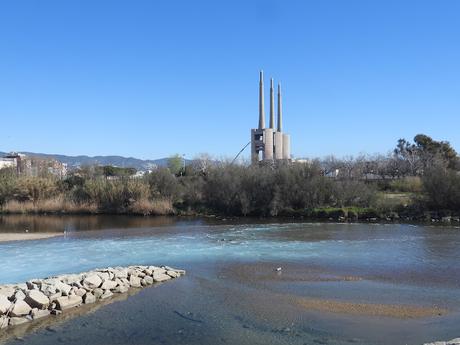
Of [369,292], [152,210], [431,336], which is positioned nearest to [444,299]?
[369,292]

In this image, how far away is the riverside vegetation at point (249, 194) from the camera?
4159 cm

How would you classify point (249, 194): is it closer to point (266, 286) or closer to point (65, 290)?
point (266, 286)

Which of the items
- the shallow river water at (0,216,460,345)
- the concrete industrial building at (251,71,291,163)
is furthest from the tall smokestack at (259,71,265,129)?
the shallow river water at (0,216,460,345)

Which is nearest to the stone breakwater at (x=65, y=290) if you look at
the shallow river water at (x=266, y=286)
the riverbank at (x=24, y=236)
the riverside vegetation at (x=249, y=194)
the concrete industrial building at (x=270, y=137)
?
the shallow river water at (x=266, y=286)

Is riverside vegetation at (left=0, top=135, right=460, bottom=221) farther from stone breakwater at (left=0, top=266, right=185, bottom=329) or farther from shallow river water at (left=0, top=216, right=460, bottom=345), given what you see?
stone breakwater at (left=0, top=266, right=185, bottom=329)

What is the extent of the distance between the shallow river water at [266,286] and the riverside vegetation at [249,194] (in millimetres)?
7995

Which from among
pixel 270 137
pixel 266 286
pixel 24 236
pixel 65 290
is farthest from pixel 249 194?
pixel 270 137

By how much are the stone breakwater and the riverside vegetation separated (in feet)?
85.9

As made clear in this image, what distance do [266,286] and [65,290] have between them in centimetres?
662

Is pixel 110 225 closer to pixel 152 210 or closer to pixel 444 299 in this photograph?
pixel 152 210

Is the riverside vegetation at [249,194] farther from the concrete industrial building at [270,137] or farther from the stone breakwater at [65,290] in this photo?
the concrete industrial building at [270,137]

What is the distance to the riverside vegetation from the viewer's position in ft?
136

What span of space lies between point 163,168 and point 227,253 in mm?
31864

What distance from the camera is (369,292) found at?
16.4 m
